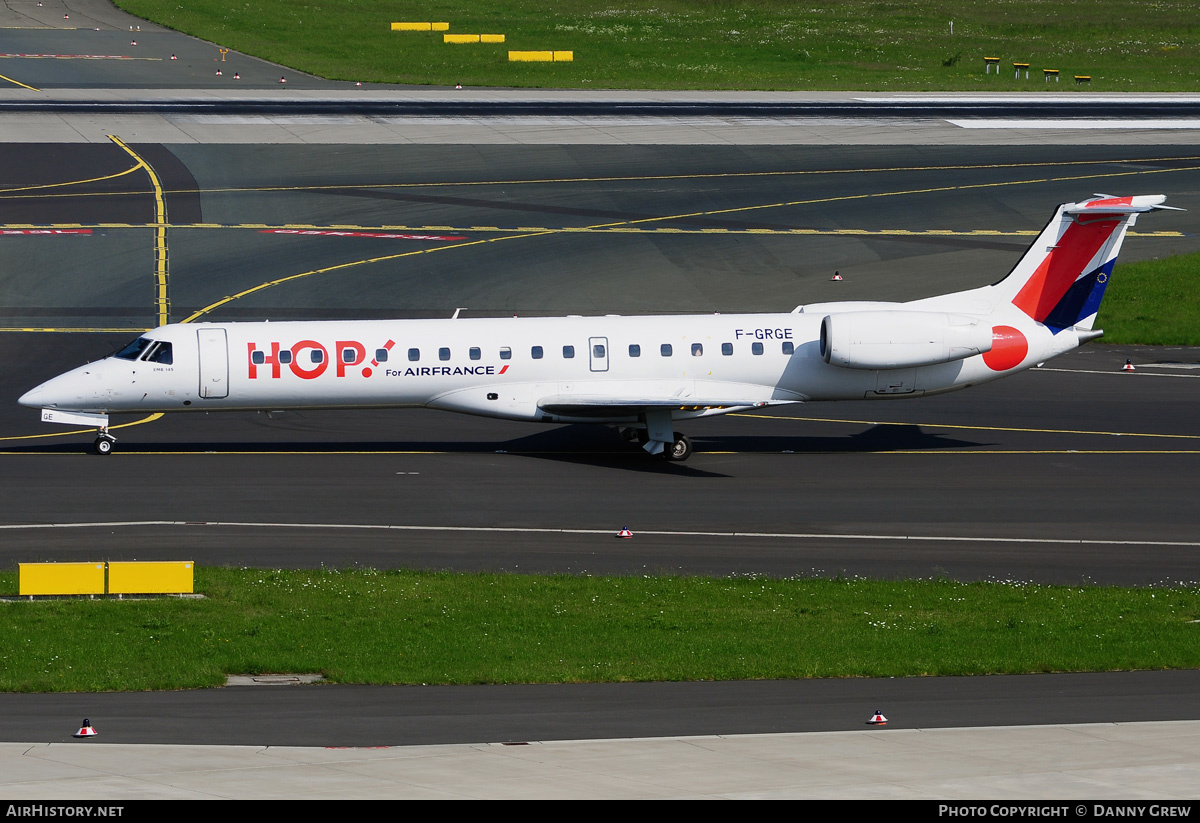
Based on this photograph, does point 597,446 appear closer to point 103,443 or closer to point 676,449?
point 676,449

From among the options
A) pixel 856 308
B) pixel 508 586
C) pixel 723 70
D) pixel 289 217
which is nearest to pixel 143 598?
pixel 508 586

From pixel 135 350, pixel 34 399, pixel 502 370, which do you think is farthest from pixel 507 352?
pixel 34 399

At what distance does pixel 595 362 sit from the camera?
127 ft

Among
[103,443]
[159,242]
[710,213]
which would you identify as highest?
[710,213]

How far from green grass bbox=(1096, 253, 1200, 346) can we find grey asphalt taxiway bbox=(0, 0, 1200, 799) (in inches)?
80.0

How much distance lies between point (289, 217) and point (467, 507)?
32.5m

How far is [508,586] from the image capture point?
91.6 feet

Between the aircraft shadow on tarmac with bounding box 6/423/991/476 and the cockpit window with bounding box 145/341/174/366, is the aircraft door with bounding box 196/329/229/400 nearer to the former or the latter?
the cockpit window with bounding box 145/341/174/366

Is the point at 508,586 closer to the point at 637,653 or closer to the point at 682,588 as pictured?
the point at 682,588

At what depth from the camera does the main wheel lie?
38.9 m

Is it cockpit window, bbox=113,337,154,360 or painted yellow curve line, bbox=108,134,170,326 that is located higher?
painted yellow curve line, bbox=108,134,170,326

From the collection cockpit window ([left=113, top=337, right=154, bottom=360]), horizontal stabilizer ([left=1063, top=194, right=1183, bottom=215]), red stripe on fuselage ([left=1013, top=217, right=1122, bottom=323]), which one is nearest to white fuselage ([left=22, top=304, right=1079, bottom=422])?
cockpit window ([left=113, top=337, right=154, bottom=360])

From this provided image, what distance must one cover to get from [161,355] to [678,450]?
12.8 meters

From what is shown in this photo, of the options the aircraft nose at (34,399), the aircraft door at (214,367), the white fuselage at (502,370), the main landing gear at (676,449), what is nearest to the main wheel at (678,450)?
the main landing gear at (676,449)
